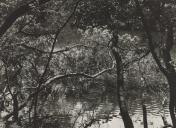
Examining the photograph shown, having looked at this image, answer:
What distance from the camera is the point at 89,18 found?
19656mm

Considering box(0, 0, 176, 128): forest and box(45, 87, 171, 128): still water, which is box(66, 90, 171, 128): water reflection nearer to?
box(45, 87, 171, 128): still water

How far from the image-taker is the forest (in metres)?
15.5

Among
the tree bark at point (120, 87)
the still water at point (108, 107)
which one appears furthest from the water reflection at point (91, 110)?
Result: the tree bark at point (120, 87)

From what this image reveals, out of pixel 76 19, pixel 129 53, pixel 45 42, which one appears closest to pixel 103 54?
pixel 129 53

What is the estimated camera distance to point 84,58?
22.5 metres

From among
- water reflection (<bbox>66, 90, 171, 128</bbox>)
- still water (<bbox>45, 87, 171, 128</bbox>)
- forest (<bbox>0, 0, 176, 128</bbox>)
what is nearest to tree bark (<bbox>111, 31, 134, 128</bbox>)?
forest (<bbox>0, 0, 176, 128</bbox>)

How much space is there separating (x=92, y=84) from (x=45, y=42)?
5853 millimetres

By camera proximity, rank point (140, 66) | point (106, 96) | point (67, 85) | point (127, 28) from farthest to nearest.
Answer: point (106, 96)
point (140, 66)
point (127, 28)
point (67, 85)

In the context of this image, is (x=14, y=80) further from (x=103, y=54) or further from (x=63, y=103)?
(x=103, y=54)

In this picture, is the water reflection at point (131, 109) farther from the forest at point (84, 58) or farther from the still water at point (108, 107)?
the forest at point (84, 58)

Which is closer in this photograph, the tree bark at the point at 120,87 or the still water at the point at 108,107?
the tree bark at the point at 120,87

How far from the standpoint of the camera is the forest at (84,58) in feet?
50.8

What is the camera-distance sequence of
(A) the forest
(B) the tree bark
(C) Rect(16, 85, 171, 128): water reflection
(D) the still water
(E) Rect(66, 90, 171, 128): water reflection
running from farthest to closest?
(E) Rect(66, 90, 171, 128): water reflection, (D) the still water, (B) the tree bark, (C) Rect(16, 85, 171, 128): water reflection, (A) the forest

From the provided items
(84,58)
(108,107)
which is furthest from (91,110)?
(108,107)
